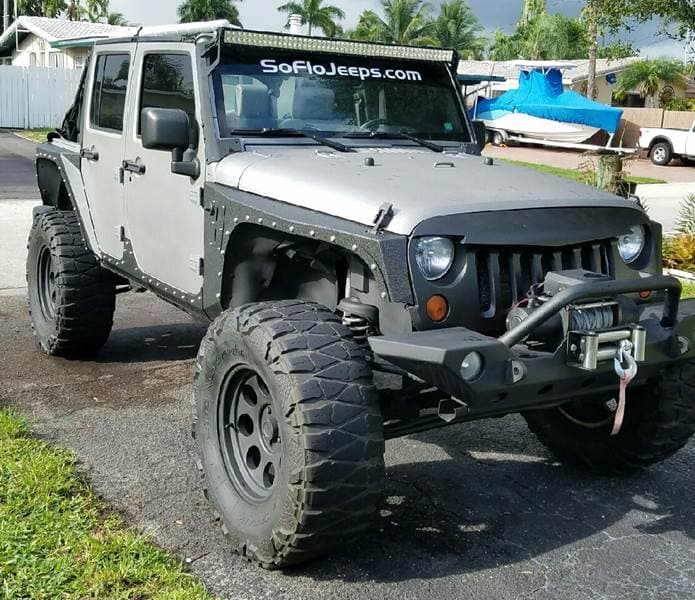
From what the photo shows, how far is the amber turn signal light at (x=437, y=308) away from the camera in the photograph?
128 inches

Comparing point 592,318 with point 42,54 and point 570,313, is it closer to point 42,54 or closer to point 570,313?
point 570,313

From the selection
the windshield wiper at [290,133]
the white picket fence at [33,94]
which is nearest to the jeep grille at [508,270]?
the windshield wiper at [290,133]

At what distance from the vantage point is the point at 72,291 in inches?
224

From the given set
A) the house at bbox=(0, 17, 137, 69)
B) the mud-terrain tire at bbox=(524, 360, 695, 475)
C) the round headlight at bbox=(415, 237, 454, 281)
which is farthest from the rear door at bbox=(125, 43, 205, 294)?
the house at bbox=(0, 17, 137, 69)

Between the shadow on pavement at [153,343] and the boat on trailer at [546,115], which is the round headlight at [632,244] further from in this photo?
the boat on trailer at [546,115]

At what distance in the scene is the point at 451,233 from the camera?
3.28 m

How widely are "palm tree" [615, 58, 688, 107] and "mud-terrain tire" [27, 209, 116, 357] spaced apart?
37852 mm

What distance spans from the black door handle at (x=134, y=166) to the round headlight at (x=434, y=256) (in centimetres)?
221

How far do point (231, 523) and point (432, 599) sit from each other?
2.75ft

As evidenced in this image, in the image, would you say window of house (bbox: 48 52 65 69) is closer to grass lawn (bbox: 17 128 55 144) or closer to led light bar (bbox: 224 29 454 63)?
grass lawn (bbox: 17 128 55 144)

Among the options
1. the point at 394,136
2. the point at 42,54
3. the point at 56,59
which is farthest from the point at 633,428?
the point at 42,54

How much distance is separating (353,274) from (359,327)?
0.71 ft

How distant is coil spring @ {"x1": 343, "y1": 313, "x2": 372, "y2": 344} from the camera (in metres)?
3.57

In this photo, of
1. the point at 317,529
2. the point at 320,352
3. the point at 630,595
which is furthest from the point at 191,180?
the point at 630,595
